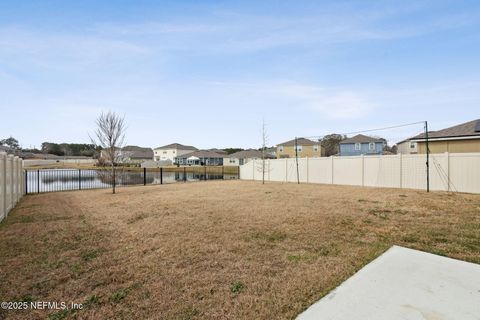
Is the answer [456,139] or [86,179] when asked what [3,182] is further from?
[456,139]

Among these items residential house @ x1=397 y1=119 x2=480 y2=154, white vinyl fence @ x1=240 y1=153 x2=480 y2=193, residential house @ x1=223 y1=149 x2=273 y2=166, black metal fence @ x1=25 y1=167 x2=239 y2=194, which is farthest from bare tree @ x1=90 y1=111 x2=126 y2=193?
residential house @ x1=223 y1=149 x2=273 y2=166

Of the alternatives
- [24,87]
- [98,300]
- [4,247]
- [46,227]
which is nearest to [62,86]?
[24,87]

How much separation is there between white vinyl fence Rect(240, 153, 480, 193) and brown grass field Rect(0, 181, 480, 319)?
15.9 feet

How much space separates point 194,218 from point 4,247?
141 inches

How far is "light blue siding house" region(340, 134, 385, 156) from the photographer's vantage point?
39.5 m

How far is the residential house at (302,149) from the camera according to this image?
157ft

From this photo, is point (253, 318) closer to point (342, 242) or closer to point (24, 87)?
point (342, 242)

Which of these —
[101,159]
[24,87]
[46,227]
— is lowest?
[46,227]

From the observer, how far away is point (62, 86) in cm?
1223

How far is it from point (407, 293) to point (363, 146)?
41427 millimetres

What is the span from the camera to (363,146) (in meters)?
40.1

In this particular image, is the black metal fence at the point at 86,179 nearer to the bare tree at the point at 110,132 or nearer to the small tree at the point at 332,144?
the bare tree at the point at 110,132

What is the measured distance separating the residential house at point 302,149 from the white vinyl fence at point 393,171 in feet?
95.8

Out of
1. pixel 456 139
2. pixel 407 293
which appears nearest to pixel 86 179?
pixel 407 293
